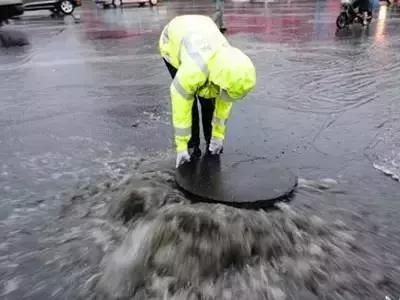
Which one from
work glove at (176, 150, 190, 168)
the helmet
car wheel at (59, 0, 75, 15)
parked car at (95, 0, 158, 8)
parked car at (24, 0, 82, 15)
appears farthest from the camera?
parked car at (95, 0, 158, 8)

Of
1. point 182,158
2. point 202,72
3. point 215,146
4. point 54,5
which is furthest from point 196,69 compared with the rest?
point 54,5

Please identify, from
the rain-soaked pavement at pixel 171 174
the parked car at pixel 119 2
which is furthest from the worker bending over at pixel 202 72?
the parked car at pixel 119 2

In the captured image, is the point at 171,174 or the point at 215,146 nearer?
the point at 171,174

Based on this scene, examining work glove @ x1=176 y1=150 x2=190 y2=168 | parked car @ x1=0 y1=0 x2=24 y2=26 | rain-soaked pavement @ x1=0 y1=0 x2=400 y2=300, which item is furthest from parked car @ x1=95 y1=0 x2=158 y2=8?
work glove @ x1=176 y1=150 x2=190 y2=168

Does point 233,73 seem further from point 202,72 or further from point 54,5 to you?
point 54,5

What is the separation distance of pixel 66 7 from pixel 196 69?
60.0 feet

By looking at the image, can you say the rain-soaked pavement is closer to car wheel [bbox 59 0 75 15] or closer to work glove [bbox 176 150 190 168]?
work glove [bbox 176 150 190 168]

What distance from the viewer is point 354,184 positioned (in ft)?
12.1

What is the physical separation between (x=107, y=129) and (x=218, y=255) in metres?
2.63

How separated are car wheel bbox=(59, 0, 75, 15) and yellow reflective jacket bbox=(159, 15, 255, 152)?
1743 centimetres

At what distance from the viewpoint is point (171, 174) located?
378cm

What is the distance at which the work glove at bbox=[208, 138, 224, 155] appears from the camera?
3.91 metres

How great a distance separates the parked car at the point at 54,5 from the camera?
61.9 ft

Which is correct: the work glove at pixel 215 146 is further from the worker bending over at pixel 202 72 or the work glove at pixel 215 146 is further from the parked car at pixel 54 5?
the parked car at pixel 54 5
